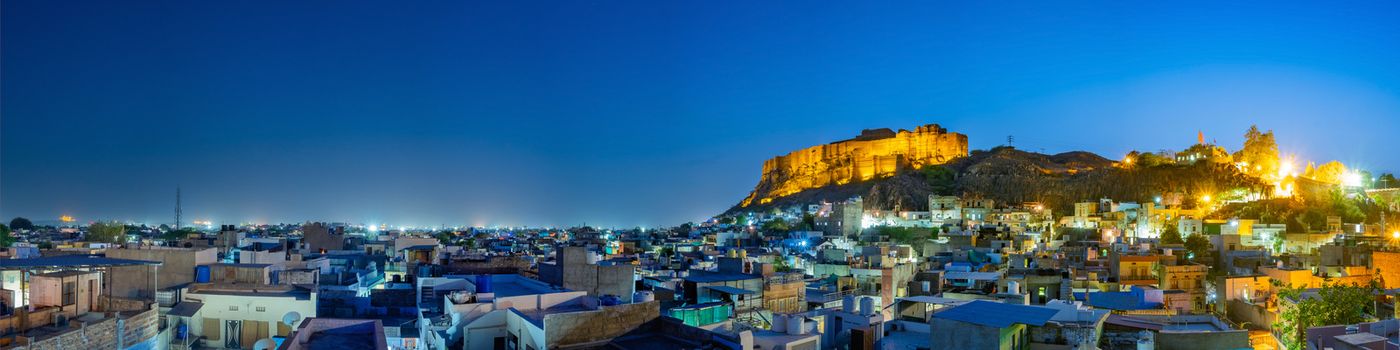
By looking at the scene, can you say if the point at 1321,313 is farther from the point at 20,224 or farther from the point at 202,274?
the point at 20,224

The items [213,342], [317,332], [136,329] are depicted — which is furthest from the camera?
[213,342]

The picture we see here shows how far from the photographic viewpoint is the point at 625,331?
32.1ft

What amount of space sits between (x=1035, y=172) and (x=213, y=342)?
292 feet

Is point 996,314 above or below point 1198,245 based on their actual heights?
above

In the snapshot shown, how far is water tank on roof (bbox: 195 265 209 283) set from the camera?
16.2 metres

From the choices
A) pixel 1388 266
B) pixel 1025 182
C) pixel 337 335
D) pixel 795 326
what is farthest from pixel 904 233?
pixel 337 335

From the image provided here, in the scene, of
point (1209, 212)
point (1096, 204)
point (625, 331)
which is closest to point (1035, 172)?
point (1096, 204)

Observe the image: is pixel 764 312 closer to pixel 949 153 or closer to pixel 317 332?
pixel 317 332

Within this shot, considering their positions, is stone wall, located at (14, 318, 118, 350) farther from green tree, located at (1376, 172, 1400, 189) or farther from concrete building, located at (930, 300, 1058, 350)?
green tree, located at (1376, 172, 1400, 189)

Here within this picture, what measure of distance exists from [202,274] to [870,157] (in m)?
99.1

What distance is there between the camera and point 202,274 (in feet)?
53.6

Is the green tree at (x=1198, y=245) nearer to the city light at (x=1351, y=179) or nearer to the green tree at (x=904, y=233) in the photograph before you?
the green tree at (x=904, y=233)

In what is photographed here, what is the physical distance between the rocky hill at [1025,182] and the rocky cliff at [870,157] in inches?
94.9

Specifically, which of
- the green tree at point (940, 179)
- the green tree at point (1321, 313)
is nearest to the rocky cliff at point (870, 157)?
the green tree at point (940, 179)
